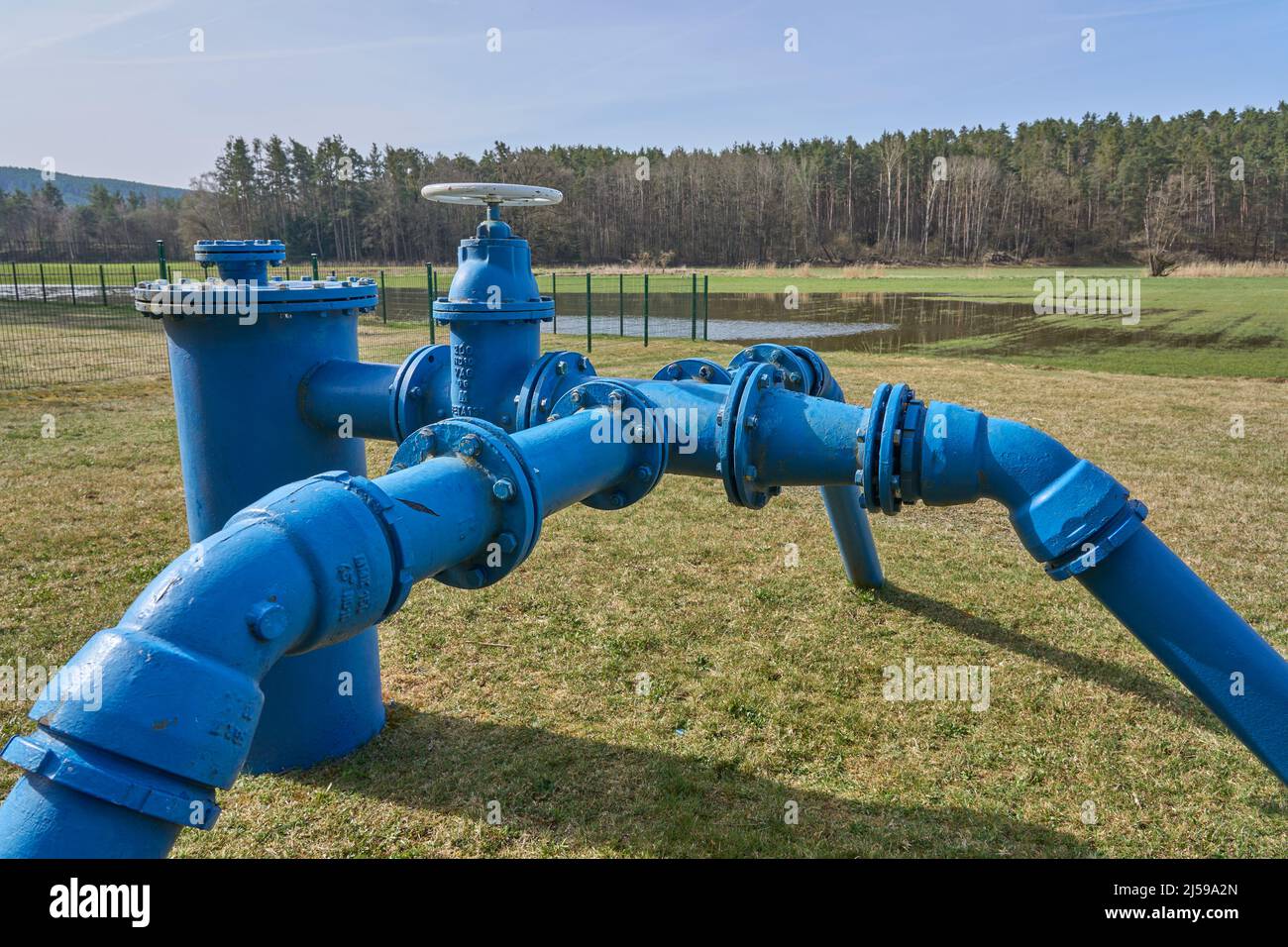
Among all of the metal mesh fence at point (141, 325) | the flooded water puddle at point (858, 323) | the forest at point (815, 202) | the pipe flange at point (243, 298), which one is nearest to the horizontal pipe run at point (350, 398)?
the pipe flange at point (243, 298)

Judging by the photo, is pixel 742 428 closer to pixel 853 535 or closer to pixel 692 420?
pixel 692 420

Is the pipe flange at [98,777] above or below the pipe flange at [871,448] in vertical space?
below

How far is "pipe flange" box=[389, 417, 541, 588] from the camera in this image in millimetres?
2268

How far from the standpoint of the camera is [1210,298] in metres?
34.5

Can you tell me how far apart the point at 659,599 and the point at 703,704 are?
137cm

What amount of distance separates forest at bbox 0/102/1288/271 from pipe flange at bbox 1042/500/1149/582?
2268 inches

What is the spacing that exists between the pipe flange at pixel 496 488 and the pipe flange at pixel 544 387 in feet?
3.33

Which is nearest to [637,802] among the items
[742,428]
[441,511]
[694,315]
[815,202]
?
[742,428]

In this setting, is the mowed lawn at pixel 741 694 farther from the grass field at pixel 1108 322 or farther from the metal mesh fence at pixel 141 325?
the grass field at pixel 1108 322

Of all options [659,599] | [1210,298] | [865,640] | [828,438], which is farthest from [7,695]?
[1210,298]

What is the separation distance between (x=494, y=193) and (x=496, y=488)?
1710mm

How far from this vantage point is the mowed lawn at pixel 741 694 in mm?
3584

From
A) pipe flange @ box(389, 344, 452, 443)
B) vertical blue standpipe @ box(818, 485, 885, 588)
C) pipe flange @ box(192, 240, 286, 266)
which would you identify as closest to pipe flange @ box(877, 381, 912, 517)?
pipe flange @ box(389, 344, 452, 443)
